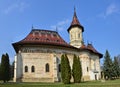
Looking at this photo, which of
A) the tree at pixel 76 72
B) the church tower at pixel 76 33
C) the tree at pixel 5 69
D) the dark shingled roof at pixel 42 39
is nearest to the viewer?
the tree at pixel 76 72

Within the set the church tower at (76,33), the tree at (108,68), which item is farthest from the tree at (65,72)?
the tree at (108,68)

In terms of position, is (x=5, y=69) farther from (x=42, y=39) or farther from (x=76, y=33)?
(x=76, y=33)

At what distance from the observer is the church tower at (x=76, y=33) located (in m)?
56.1

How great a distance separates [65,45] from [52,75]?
7.67m

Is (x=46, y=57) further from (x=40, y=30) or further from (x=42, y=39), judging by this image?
(x=40, y=30)

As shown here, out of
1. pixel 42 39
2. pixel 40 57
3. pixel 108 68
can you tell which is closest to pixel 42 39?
pixel 42 39

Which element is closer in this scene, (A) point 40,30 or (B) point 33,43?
(B) point 33,43

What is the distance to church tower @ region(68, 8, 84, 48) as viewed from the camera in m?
56.1

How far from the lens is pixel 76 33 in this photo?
56.7 metres

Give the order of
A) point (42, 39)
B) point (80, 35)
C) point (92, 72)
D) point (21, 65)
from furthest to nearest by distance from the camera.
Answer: point (80, 35), point (92, 72), point (42, 39), point (21, 65)

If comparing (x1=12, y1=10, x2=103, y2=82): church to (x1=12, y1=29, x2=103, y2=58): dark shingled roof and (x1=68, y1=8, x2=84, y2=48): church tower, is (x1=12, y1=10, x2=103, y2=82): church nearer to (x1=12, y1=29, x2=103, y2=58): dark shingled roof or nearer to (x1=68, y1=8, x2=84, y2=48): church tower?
(x1=12, y1=29, x2=103, y2=58): dark shingled roof

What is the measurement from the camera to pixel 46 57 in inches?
1833

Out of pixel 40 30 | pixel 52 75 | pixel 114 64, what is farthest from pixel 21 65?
pixel 114 64

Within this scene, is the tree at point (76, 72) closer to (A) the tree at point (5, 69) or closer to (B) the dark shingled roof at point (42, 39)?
(B) the dark shingled roof at point (42, 39)
